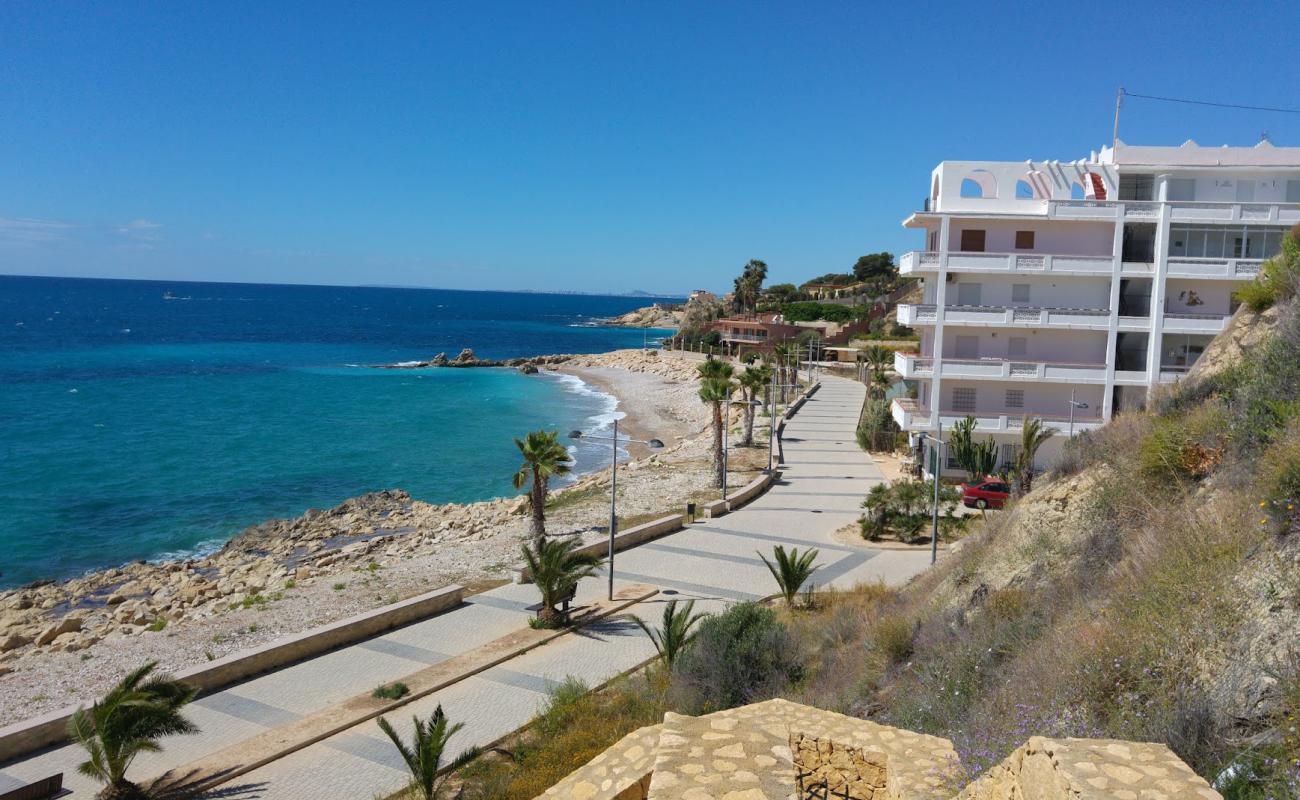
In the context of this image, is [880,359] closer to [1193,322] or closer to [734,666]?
[1193,322]

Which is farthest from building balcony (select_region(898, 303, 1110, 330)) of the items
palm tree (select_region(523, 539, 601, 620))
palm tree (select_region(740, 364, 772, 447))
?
palm tree (select_region(523, 539, 601, 620))

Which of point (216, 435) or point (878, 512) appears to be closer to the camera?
point (878, 512)

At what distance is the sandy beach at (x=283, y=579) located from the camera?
17.2 meters

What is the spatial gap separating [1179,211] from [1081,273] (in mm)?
3909

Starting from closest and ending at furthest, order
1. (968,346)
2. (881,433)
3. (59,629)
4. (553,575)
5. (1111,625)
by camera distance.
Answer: (1111,625) < (553,575) < (59,629) < (968,346) < (881,433)

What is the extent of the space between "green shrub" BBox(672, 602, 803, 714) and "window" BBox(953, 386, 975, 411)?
2159 cm

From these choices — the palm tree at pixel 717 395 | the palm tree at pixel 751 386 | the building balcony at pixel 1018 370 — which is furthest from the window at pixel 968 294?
the palm tree at pixel 751 386

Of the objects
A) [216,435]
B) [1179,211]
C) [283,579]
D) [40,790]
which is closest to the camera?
[40,790]

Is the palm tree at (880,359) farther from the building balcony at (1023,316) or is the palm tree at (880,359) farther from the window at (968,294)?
the building balcony at (1023,316)

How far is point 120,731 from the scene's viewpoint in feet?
36.6

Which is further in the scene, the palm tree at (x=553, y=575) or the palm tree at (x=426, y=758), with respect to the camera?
the palm tree at (x=553, y=575)

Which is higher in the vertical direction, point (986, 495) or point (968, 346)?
point (968, 346)

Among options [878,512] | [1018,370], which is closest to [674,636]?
[878,512]

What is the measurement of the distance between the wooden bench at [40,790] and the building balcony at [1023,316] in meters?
28.5
